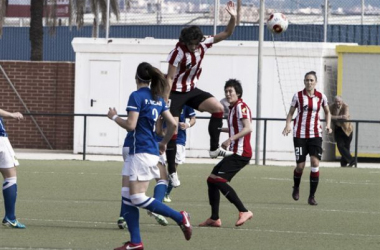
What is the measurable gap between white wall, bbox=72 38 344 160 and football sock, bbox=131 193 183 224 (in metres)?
17.2

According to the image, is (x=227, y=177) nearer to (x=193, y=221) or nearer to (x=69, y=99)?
(x=193, y=221)

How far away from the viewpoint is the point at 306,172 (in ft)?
72.9

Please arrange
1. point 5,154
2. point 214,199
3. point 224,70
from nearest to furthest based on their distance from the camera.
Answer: point 5,154, point 214,199, point 224,70

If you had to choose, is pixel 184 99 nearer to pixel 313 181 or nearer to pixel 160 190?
pixel 160 190

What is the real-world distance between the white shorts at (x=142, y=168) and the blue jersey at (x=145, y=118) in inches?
2.0

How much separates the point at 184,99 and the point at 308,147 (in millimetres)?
3090

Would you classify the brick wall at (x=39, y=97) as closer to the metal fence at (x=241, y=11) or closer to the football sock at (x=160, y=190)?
the metal fence at (x=241, y=11)

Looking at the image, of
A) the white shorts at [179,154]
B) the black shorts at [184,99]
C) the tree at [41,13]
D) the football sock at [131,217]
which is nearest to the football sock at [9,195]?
the football sock at [131,217]

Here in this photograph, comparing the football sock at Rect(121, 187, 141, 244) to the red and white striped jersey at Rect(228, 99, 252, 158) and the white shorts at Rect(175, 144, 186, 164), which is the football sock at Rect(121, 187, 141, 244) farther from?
the white shorts at Rect(175, 144, 186, 164)

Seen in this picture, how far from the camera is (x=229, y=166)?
12.4m

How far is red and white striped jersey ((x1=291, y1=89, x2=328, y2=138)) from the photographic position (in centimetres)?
1567

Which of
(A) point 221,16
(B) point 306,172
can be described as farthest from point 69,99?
(B) point 306,172

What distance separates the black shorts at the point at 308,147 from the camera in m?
15.6

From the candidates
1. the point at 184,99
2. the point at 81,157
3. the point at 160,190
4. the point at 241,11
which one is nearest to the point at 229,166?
the point at 160,190
